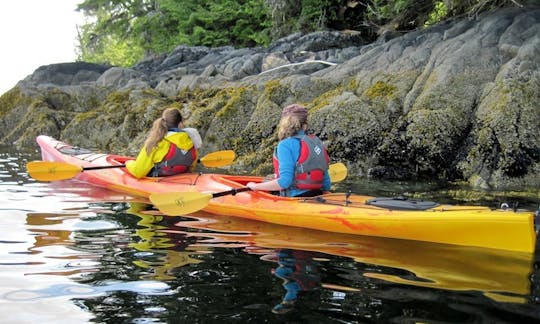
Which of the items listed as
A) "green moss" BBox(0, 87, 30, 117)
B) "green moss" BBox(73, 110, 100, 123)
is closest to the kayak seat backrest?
"green moss" BBox(73, 110, 100, 123)

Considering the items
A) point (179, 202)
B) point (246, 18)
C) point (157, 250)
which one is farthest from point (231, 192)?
point (246, 18)

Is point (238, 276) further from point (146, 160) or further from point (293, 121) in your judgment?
point (146, 160)

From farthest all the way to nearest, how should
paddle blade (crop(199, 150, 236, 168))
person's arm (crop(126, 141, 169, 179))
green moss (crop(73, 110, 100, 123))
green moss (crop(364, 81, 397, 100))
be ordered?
green moss (crop(73, 110, 100, 123))
green moss (crop(364, 81, 397, 100))
paddle blade (crop(199, 150, 236, 168))
person's arm (crop(126, 141, 169, 179))

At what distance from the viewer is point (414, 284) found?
360cm

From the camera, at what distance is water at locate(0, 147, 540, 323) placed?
3.07 m

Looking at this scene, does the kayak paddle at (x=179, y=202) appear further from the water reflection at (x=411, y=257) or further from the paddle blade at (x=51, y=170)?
the paddle blade at (x=51, y=170)

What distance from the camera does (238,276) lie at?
376cm

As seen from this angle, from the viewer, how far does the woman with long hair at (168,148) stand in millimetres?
6676

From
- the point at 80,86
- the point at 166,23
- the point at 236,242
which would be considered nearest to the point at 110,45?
the point at 166,23

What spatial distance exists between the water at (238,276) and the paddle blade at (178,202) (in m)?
0.18

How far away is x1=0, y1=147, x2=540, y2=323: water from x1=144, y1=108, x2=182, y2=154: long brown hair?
124cm

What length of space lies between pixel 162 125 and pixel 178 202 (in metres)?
1.48

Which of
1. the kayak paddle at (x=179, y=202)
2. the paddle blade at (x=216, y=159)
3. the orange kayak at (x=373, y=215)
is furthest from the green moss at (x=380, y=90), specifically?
the kayak paddle at (x=179, y=202)

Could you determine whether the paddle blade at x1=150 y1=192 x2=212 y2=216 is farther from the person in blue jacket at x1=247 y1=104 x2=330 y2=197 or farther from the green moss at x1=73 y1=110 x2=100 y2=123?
the green moss at x1=73 y1=110 x2=100 y2=123
